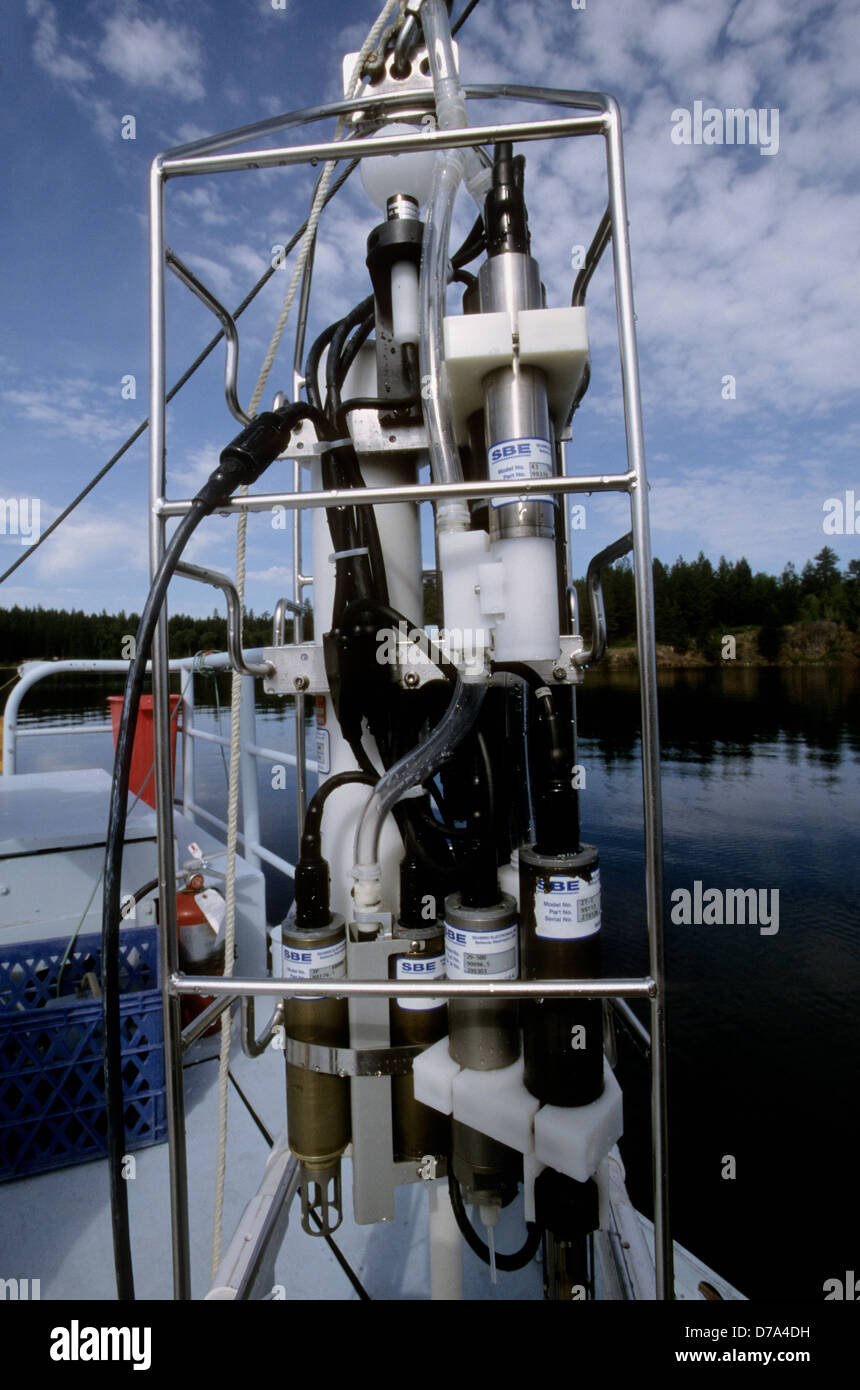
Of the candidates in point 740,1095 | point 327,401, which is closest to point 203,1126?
point 327,401

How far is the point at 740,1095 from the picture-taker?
4426mm

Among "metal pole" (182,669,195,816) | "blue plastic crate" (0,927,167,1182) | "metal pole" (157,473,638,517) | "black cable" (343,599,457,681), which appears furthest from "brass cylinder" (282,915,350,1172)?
"metal pole" (182,669,195,816)

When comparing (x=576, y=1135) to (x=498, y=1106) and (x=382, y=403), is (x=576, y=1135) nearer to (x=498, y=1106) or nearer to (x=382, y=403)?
(x=498, y=1106)

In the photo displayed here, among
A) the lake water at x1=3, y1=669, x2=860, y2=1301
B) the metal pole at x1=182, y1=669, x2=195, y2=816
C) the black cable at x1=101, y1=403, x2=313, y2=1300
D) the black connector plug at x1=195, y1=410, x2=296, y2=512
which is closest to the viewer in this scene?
the black cable at x1=101, y1=403, x2=313, y2=1300

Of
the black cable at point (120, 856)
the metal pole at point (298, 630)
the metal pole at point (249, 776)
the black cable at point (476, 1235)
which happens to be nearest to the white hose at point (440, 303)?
the black cable at point (120, 856)

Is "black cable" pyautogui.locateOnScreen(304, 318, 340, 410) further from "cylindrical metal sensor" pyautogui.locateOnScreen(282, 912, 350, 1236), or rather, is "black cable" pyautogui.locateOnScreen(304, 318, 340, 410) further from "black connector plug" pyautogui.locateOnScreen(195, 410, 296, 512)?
"cylindrical metal sensor" pyautogui.locateOnScreen(282, 912, 350, 1236)

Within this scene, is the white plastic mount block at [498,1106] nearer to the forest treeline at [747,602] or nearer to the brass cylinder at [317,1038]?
the brass cylinder at [317,1038]

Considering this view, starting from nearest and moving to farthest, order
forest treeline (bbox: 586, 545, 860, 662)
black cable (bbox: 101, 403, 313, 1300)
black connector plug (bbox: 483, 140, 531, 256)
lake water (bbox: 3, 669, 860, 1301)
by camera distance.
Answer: black cable (bbox: 101, 403, 313, 1300), black connector plug (bbox: 483, 140, 531, 256), lake water (bbox: 3, 669, 860, 1301), forest treeline (bbox: 586, 545, 860, 662)

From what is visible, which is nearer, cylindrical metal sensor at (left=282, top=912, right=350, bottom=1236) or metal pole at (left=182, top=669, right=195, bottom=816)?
cylindrical metal sensor at (left=282, top=912, right=350, bottom=1236)

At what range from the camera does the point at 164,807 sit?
0.66 m

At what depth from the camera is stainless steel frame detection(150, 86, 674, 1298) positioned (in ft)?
2.14

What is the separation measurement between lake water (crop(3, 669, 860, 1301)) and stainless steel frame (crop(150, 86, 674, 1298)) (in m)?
0.87
